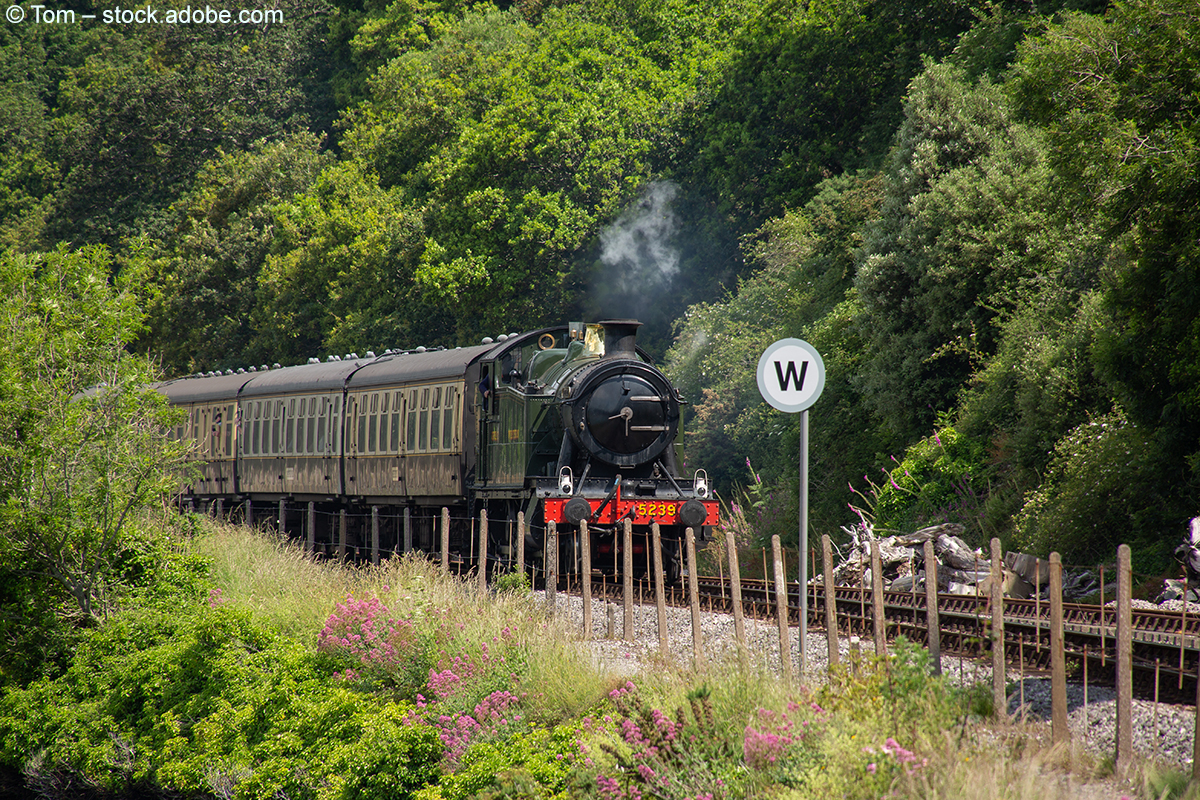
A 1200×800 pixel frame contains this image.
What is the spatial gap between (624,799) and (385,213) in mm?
38983

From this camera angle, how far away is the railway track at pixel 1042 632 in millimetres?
8922

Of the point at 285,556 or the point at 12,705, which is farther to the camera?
the point at 285,556

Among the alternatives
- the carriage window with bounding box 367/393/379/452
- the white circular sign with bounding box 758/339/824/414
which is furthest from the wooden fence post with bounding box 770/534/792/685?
the carriage window with bounding box 367/393/379/452

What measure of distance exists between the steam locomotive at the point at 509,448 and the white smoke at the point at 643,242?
1625 centimetres

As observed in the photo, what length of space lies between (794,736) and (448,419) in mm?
12825

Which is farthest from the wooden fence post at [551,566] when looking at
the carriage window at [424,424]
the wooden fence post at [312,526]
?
the wooden fence post at [312,526]

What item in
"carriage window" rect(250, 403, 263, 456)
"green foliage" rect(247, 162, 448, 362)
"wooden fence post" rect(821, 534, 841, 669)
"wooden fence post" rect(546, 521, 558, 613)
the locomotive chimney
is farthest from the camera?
"green foliage" rect(247, 162, 448, 362)

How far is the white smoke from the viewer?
1523 inches

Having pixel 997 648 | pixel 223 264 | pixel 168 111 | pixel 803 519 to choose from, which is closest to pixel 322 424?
pixel 803 519

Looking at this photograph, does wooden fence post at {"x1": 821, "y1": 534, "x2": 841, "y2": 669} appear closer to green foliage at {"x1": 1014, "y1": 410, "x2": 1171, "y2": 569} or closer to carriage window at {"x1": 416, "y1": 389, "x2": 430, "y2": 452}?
green foliage at {"x1": 1014, "y1": 410, "x2": 1171, "y2": 569}

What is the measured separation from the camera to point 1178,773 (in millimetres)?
6504

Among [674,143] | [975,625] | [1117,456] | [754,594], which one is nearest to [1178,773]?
[975,625]

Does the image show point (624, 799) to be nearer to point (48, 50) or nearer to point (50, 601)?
point (50, 601)

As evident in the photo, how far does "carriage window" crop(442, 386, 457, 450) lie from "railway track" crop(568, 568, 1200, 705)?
20.9 ft
